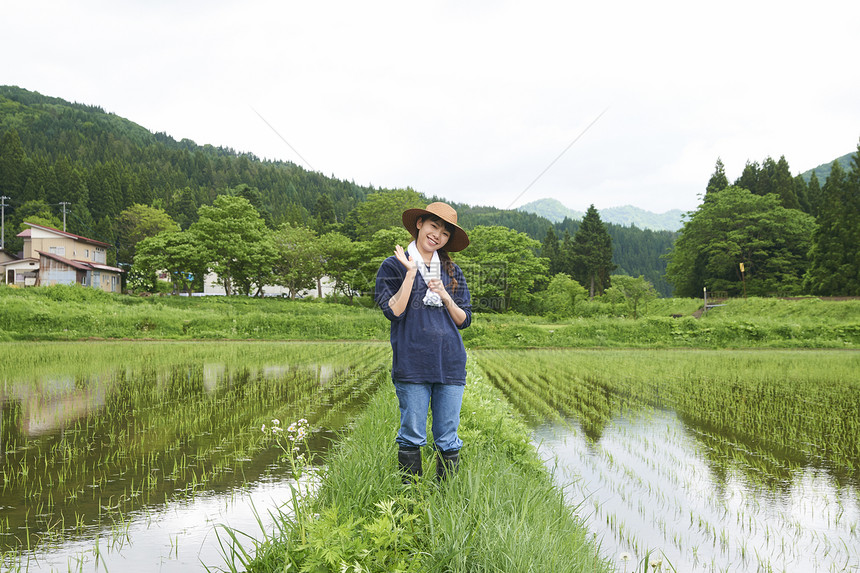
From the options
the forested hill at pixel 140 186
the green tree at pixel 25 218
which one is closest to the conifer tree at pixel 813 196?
the forested hill at pixel 140 186

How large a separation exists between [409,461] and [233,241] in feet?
126

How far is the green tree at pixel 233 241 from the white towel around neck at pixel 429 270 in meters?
37.6

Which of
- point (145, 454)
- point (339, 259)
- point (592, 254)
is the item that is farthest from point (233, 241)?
point (145, 454)

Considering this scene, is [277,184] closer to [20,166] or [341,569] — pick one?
[20,166]

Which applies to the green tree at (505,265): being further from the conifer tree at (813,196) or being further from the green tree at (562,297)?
the conifer tree at (813,196)

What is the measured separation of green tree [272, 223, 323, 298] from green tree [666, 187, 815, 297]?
32403 mm

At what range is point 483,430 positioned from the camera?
180 inches

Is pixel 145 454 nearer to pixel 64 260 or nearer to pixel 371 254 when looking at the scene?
pixel 371 254

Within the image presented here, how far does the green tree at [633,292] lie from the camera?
31.4m

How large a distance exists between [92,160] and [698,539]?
96.8 m

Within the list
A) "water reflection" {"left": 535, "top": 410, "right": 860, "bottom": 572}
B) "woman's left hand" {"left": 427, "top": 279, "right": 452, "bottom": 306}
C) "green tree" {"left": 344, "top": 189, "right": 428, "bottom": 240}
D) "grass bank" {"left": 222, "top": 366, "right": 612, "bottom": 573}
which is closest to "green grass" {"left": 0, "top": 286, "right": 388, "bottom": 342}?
"green tree" {"left": 344, "top": 189, "right": 428, "bottom": 240}

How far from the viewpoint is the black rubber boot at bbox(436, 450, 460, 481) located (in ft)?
10.00

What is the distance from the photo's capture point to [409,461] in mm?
3033

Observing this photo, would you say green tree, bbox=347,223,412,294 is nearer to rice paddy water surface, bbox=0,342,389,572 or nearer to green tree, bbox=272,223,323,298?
green tree, bbox=272,223,323,298
